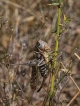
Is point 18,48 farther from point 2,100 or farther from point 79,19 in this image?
point 2,100

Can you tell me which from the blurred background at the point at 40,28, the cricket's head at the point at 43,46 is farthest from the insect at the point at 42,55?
the blurred background at the point at 40,28

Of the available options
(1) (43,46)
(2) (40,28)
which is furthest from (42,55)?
(2) (40,28)

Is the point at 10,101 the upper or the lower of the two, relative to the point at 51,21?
lower

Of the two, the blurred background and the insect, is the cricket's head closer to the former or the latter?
the insect

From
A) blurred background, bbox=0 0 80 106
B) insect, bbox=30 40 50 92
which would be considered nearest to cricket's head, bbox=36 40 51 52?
insect, bbox=30 40 50 92

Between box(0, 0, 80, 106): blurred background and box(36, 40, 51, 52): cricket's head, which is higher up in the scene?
box(36, 40, 51, 52): cricket's head

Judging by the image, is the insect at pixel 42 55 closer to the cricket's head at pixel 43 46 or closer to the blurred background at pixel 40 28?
the cricket's head at pixel 43 46

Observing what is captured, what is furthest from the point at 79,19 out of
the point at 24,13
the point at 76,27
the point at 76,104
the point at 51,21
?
the point at 76,104

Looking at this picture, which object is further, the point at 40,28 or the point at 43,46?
the point at 40,28

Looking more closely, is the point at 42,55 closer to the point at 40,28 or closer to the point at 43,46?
the point at 43,46

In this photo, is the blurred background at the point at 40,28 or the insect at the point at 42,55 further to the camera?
the blurred background at the point at 40,28

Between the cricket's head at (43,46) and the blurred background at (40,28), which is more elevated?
the cricket's head at (43,46)
